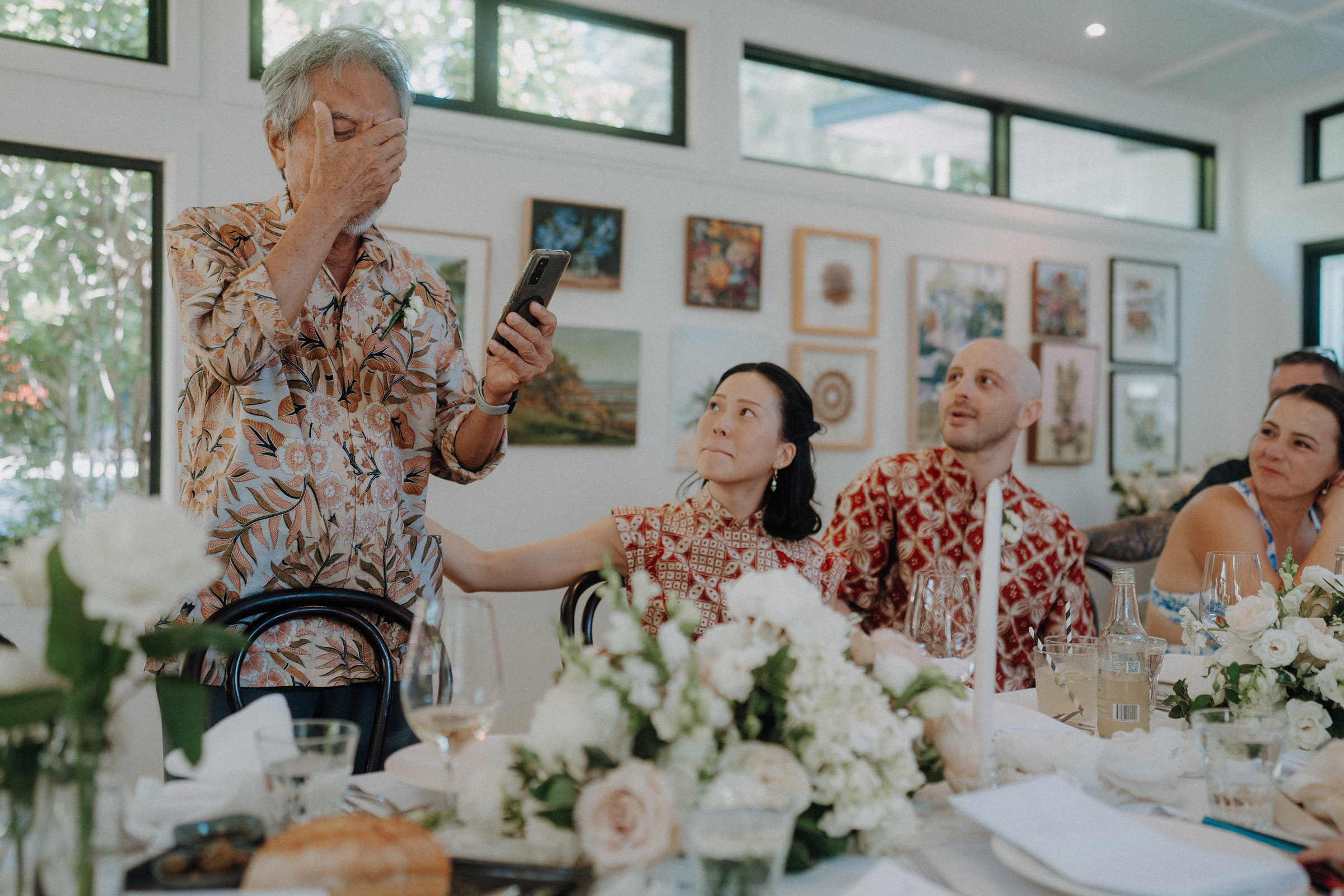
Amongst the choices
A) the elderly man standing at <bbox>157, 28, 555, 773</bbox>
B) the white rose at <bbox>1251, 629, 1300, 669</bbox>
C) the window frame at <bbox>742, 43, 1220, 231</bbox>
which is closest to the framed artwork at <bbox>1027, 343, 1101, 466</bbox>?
the window frame at <bbox>742, 43, 1220, 231</bbox>

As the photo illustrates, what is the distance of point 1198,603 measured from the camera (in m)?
1.71

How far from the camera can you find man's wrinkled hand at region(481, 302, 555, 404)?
1.73 m

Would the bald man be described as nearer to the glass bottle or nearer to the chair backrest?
the chair backrest

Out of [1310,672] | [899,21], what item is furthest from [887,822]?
[899,21]

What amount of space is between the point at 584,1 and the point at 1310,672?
3289 mm

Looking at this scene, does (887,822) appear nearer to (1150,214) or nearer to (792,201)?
(792,201)

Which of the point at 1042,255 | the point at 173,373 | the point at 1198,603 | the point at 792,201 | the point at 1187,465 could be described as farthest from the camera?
the point at 1187,465

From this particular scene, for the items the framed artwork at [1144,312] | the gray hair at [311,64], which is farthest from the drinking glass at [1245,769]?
the framed artwork at [1144,312]

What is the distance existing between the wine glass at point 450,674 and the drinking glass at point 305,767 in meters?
0.07

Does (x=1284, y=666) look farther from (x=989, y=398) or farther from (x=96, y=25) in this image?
(x=96, y=25)

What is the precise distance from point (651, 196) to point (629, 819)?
10.6ft

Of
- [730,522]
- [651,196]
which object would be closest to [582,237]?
[651,196]

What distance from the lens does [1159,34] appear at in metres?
4.29

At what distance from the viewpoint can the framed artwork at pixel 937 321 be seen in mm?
4332
